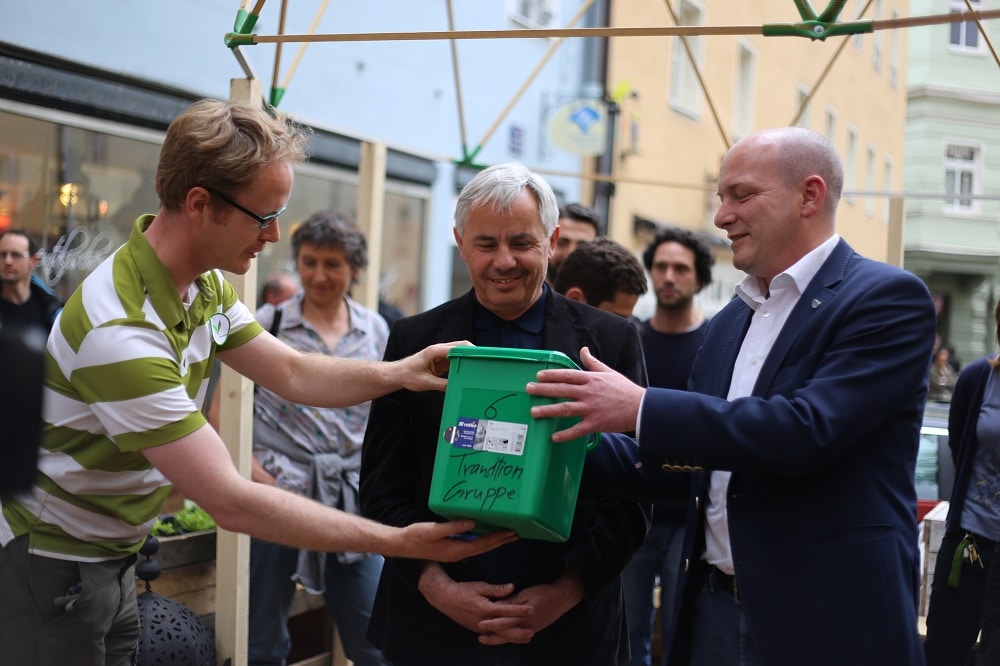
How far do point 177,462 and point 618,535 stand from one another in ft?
3.63

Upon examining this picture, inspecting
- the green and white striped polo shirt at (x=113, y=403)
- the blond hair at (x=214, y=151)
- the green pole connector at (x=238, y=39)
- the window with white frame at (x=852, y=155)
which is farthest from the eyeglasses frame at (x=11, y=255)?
the window with white frame at (x=852, y=155)

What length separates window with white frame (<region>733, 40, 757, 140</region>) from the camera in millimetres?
17797

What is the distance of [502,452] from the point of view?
7.41 ft

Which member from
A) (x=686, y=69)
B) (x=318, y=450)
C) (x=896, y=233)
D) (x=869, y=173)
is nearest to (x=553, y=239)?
(x=318, y=450)

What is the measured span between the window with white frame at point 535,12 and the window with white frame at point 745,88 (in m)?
5.80

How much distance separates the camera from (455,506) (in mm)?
2266

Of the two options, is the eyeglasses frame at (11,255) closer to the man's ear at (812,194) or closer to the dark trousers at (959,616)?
the man's ear at (812,194)

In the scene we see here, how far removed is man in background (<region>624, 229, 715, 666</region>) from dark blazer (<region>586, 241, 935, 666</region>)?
152 centimetres

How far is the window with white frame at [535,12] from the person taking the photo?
1226 cm

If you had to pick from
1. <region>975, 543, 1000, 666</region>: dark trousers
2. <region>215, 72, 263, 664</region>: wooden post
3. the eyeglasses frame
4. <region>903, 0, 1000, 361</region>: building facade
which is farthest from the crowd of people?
<region>903, 0, 1000, 361</region>: building facade

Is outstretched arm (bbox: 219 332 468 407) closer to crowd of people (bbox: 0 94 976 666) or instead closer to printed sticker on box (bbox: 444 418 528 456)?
crowd of people (bbox: 0 94 976 666)

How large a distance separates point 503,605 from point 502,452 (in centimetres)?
48

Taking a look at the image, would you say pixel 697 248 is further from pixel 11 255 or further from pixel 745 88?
pixel 745 88

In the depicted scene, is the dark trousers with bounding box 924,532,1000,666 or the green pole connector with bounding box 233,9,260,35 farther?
the dark trousers with bounding box 924,532,1000,666
